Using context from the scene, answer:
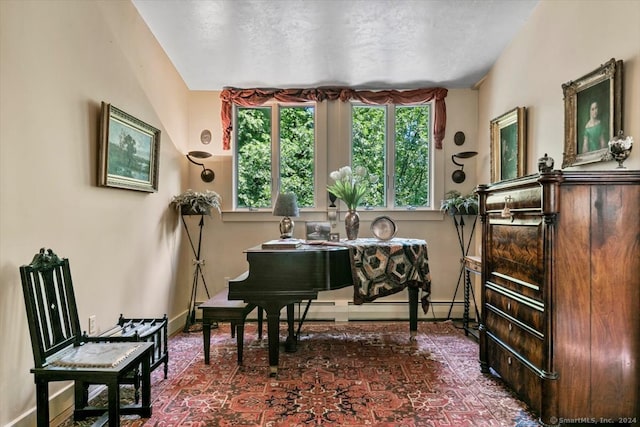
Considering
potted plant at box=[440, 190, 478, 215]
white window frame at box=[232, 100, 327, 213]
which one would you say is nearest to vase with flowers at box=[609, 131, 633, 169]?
potted plant at box=[440, 190, 478, 215]

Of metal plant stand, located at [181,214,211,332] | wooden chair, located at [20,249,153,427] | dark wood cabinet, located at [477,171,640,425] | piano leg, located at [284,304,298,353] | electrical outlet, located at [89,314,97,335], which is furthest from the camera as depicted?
metal plant stand, located at [181,214,211,332]

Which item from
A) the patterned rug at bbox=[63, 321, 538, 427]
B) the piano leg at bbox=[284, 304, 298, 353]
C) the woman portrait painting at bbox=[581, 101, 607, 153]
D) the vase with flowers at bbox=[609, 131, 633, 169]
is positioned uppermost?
the woman portrait painting at bbox=[581, 101, 607, 153]

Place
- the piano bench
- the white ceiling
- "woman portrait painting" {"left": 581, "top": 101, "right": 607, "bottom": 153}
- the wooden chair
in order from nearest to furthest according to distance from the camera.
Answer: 1. the wooden chair
2. "woman portrait painting" {"left": 581, "top": 101, "right": 607, "bottom": 153}
3. the piano bench
4. the white ceiling

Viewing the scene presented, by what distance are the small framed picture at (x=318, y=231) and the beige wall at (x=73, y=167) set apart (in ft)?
5.00

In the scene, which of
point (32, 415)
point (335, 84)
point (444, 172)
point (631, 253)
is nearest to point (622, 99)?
point (631, 253)

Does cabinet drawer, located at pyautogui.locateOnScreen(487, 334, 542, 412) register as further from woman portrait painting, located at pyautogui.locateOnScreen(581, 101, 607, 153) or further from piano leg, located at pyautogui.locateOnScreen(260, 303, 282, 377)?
piano leg, located at pyautogui.locateOnScreen(260, 303, 282, 377)

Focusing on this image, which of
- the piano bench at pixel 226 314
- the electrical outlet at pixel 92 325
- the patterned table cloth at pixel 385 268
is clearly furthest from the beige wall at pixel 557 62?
the electrical outlet at pixel 92 325

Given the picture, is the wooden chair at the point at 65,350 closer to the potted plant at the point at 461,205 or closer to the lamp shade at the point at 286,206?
the lamp shade at the point at 286,206

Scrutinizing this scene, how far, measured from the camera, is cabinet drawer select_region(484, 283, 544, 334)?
6.74 feet

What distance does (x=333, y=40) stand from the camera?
11.2 ft

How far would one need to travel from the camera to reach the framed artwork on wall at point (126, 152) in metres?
2.56

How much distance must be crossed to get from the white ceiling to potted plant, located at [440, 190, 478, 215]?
1379 millimetres

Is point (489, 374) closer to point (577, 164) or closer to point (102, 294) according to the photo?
point (577, 164)

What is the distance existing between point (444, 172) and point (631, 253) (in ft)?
7.96
